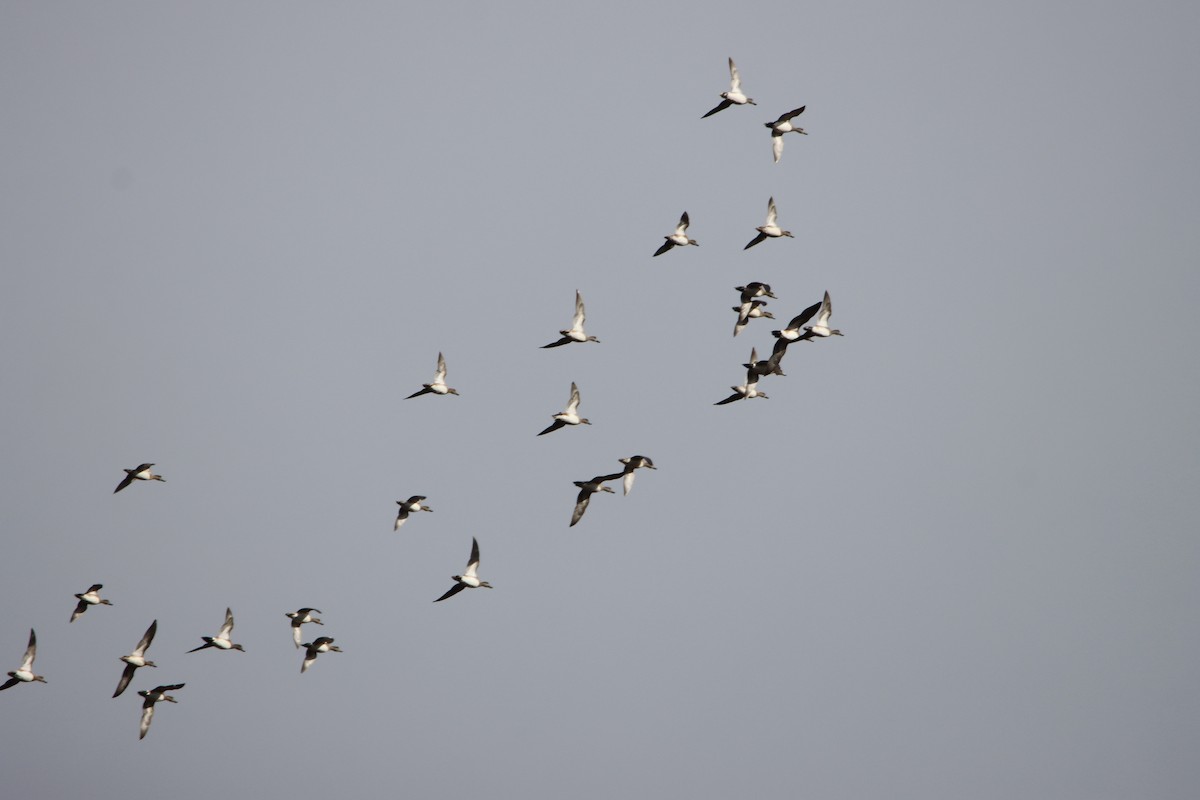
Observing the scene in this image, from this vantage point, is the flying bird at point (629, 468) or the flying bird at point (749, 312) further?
the flying bird at point (749, 312)

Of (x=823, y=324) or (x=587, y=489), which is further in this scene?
(x=823, y=324)

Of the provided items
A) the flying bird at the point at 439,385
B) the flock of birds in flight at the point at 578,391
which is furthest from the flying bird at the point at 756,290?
the flying bird at the point at 439,385

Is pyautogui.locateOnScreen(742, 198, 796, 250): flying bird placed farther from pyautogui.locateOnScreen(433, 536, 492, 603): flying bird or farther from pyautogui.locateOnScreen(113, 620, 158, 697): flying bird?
pyautogui.locateOnScreen(113, 620, 158, 697): flying bird

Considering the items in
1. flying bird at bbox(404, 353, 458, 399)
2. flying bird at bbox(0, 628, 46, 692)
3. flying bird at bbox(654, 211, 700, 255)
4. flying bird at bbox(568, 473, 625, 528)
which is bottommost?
flying bird at bbox(0, 628, 46, 692)

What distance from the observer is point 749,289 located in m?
52.3

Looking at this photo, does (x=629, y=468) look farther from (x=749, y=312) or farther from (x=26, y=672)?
(x=26, y=672)

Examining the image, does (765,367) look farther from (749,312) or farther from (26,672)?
(26,672)

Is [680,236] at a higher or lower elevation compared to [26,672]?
higher

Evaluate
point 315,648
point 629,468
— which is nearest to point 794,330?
point 629,468

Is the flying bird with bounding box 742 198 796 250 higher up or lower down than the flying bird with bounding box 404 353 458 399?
higher up

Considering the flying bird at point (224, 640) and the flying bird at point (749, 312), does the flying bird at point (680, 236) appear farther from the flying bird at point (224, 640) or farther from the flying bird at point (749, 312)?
the flying bird at point (224, 640)

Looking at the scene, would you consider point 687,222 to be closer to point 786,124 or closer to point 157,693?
point 786,124

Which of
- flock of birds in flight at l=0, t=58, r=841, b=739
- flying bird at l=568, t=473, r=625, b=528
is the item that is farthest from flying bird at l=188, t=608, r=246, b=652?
flying bird at l=568, t=473, r=625, b=528

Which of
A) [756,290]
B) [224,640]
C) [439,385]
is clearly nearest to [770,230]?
[756,290]
